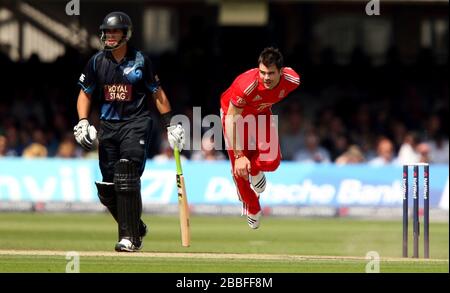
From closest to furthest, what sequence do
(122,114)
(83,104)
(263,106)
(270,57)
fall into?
(270,57)
(122,114)
(83,104)
(263,106)

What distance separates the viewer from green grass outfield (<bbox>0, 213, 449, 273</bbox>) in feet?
32.9

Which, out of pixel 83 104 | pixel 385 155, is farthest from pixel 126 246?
pixel 385 155

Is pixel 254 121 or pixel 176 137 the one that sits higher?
pixel 254 121

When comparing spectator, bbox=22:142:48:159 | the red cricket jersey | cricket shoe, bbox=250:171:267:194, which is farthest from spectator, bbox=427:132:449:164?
the red cricket jersey

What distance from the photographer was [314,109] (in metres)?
22.1

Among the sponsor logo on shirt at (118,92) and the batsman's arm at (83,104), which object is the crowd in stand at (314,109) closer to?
the batsman's arm at (83,104)

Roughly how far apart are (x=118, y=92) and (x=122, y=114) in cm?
22

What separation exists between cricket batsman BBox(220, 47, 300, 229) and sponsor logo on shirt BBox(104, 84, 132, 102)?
0.94m

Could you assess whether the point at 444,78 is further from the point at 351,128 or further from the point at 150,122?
the point at 150,122

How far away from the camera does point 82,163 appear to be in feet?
60.9

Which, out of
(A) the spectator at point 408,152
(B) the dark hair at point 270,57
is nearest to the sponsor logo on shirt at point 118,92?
(B) the dark hair at point 270,57

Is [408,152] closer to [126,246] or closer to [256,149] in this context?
[256,149]

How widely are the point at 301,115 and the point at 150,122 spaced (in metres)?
10.4

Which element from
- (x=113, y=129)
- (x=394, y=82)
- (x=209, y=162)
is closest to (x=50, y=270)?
(x=113, y=129)
